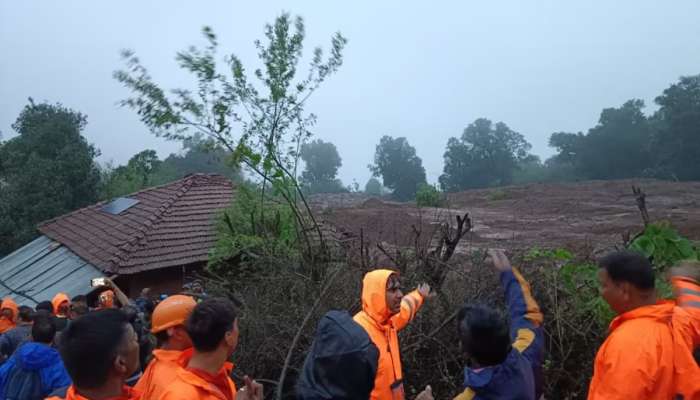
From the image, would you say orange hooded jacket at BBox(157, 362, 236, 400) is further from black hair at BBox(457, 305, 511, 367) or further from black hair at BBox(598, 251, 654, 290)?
black hair at BBox(598, 251, 654, 290)

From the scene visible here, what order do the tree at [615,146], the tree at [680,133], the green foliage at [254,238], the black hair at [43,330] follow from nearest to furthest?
the black hair at [43,330]
the green foliage at [254,238]
the tree at [680,133]
the tree at [615,146]

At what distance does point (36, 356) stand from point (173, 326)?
70.4 inches

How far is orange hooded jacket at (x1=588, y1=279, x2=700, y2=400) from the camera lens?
2111mm

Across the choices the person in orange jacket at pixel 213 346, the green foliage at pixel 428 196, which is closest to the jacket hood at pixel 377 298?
the person in orange jacket at pixel 213 346

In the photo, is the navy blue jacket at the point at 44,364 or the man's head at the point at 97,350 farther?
the navy blue jacket at the point at 44,364

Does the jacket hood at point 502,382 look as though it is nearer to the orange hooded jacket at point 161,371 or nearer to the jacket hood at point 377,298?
the jacket hood at point 377,298

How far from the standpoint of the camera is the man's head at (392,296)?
3150 millimetres

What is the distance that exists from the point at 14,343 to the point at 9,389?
1588 millimetres

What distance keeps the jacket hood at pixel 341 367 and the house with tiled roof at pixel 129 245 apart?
859 centimetres

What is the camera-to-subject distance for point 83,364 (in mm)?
1978

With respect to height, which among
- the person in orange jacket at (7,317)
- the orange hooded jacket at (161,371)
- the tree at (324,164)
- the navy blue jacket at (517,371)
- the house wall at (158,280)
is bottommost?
the house wall at (158,280)

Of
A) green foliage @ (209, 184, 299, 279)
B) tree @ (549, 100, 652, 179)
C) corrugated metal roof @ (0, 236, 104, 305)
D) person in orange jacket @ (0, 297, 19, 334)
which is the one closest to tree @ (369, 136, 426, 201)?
tree @ (549, 100, 652, 179)

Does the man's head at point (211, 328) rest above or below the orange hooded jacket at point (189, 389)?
above

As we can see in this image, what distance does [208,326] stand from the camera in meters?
2.21
